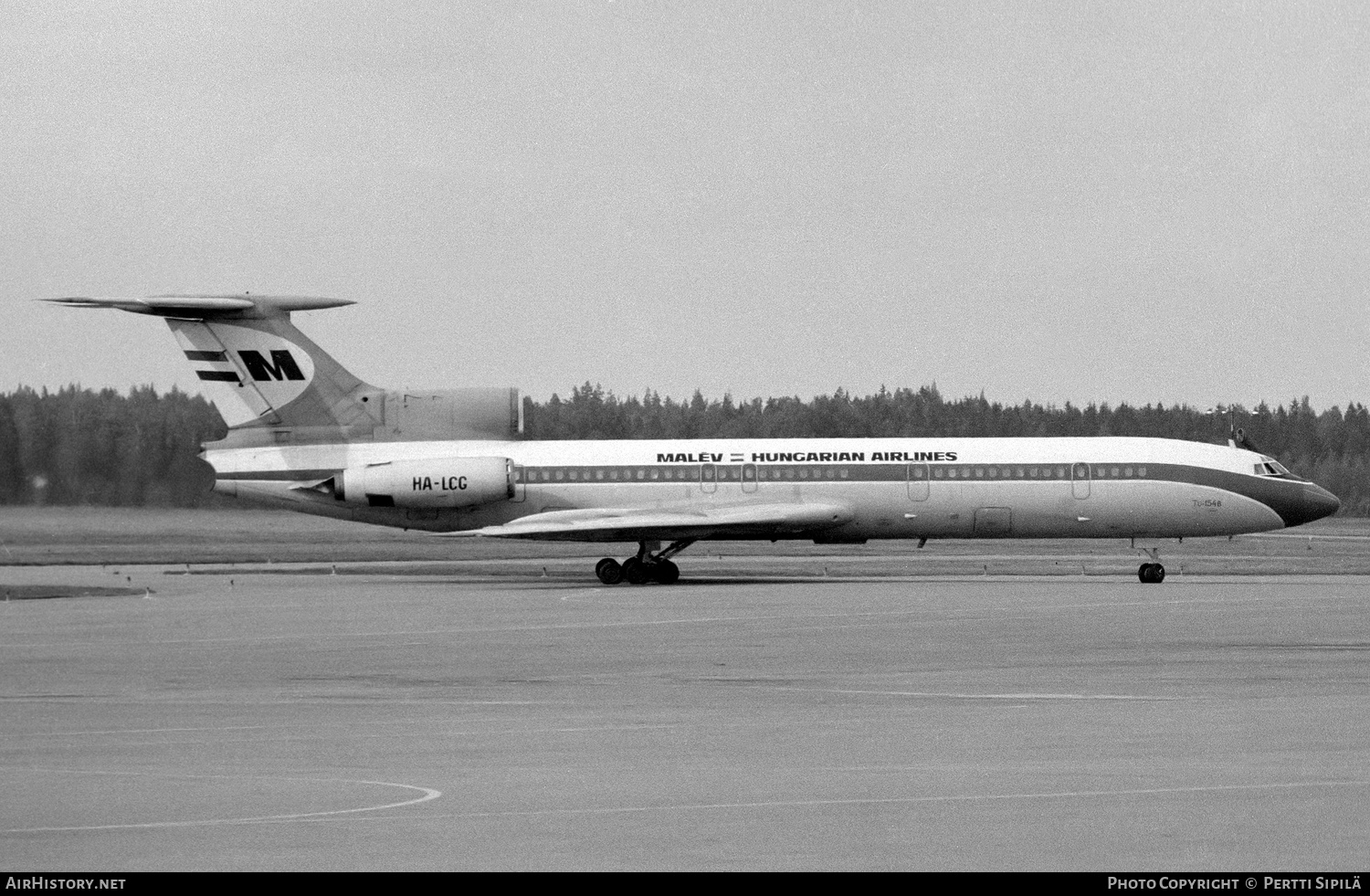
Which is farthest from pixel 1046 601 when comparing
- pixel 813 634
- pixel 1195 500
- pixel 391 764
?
pixel 391 764

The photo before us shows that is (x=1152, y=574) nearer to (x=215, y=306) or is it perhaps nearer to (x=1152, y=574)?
(x=1152, y=574)

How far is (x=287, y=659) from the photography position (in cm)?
2205

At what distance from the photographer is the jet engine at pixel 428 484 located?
41.3 m

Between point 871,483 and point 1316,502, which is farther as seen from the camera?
point 1316,502

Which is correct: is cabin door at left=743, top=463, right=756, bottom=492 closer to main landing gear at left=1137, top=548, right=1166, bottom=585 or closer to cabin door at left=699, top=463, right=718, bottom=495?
cabin door at left=699, top=463, right=718, bottom=495

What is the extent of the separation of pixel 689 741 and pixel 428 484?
2791cm

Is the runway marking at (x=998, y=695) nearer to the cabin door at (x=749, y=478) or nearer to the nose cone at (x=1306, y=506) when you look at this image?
the cabin door at (x=749, y=478)

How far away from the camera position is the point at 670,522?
133 feet

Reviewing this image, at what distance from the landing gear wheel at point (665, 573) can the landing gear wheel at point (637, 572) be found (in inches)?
8.2

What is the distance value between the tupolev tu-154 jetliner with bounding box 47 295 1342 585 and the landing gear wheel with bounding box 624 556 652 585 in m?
0.04

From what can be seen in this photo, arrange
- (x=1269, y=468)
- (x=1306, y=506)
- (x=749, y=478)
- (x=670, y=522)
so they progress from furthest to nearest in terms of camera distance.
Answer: (x=1269, y=468)
(x=1306, y=506)
(x=749, y=478)
(x=670, y=522)

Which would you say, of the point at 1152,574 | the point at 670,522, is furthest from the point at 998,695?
the point at 1152,574

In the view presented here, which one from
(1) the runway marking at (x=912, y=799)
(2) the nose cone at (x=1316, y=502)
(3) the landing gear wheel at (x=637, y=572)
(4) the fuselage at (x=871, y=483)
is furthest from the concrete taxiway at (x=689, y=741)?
(2) the nose cone at (x=1316, y=502)

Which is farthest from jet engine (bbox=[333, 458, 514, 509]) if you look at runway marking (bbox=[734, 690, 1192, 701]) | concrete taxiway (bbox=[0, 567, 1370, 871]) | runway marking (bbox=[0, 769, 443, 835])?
runway marking (bbox=[0, 769, 443, 835])
